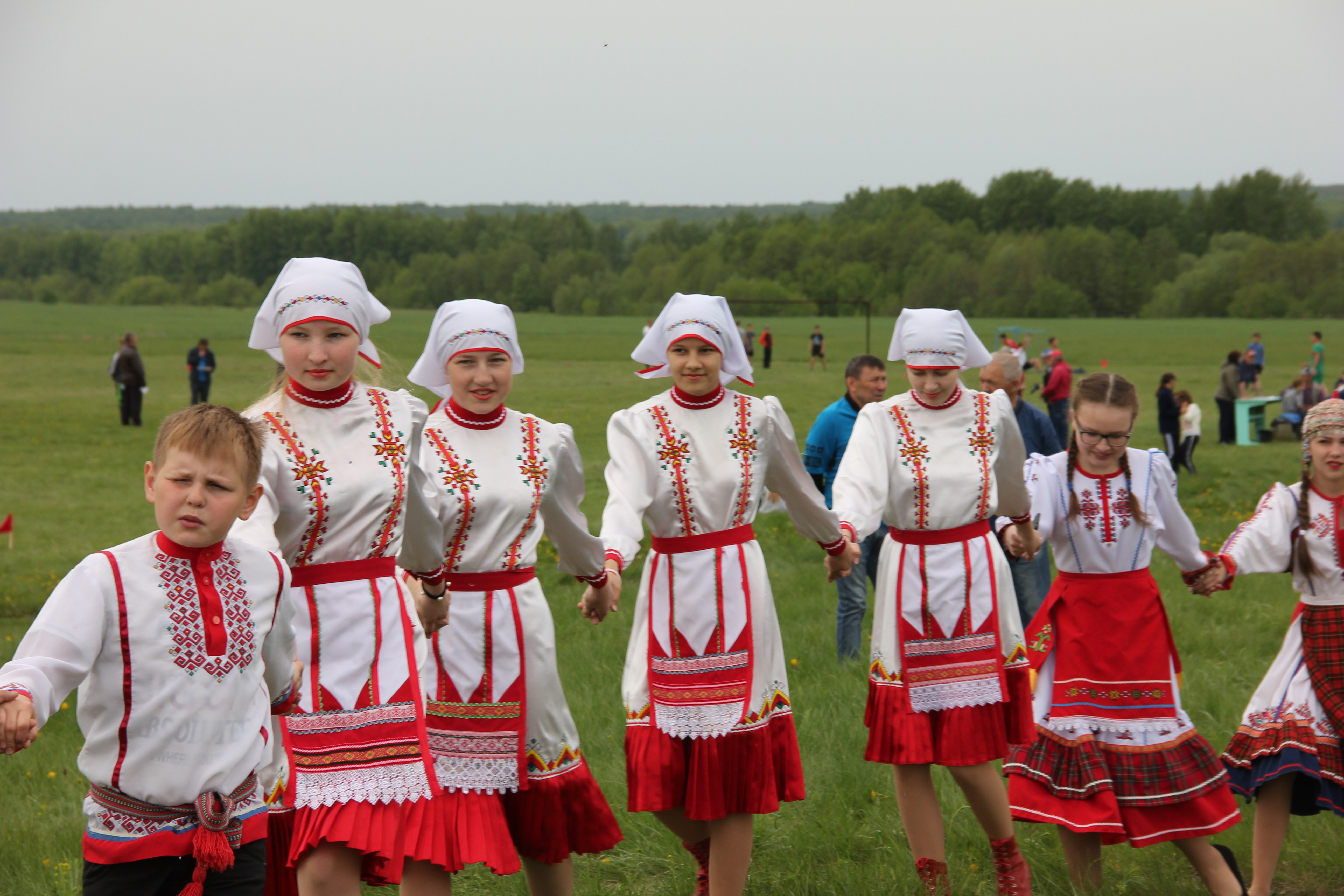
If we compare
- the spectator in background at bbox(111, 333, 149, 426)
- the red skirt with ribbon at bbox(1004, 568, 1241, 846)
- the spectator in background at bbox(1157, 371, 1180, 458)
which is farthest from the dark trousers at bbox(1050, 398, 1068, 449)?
the spectator in background at bbox(111, 333, 149, 426)

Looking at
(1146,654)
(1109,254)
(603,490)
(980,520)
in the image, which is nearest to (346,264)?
(980,520)

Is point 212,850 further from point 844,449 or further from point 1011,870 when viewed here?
point 844,449

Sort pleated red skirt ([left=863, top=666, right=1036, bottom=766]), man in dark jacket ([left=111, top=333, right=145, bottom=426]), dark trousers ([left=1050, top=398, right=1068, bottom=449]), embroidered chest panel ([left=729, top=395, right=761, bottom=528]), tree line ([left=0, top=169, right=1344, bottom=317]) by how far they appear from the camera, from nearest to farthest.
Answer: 1. embroidered chest panel ([left=729, top=395, right=761, bottom=528])
2. pleated red skirt ([left=863, top=666, right=1036, bottom=766])
3. dark trousers ([left=1050, top=398, right=1068, bottom=449])
4. man in dark jacket ([left=111, top=333, right=145, bottom=426])
5. tree line ([left=0, top=169, right=1344, bottom=317])

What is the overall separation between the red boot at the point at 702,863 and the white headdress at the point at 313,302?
241 cm

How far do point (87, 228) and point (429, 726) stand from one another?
713 ft

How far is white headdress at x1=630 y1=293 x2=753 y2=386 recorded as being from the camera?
4773 mm

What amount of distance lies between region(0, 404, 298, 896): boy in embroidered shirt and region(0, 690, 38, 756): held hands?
0.18m

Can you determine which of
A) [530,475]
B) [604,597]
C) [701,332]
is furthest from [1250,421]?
[530,475]

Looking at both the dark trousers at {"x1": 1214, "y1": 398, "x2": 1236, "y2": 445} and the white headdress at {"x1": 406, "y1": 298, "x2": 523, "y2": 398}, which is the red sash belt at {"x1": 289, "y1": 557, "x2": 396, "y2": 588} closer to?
the white headdress at {"x1": 406, "y1": 298, "x2": 523, "y2": 398}

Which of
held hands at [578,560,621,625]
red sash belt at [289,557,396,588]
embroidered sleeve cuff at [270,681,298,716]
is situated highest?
red sash belt at [289,557,396,588]

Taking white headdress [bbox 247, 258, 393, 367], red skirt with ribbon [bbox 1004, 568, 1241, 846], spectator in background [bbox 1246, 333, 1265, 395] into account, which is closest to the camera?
white headdress [bbox 247, 258, 393, 367]

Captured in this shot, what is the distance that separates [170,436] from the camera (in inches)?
117

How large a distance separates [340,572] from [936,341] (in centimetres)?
268

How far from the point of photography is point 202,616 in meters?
2.99
